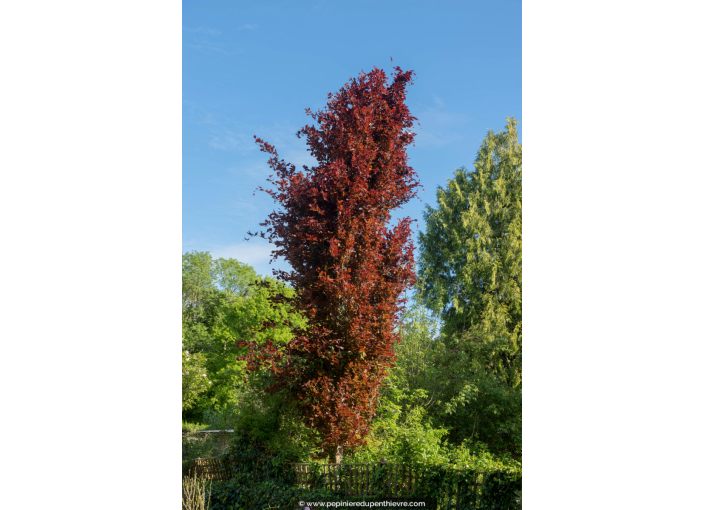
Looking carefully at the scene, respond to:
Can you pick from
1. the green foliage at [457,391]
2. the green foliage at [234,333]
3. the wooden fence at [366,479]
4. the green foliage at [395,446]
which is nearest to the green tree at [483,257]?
the green foliage at [457,391]

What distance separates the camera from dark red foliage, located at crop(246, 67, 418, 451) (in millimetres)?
5086

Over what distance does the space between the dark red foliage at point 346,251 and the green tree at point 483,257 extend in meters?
6.35

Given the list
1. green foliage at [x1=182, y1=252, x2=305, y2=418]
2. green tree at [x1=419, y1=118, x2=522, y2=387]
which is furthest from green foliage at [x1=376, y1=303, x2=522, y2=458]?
green foliage at [x1=182, y1=252, x2=305, y2=418]

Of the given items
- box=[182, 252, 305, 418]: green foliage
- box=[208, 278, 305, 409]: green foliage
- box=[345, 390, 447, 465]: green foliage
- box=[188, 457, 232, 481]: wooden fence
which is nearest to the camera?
box=[345, 390, 447, 465]: green foliage

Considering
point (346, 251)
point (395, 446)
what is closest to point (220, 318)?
point (395, 446)

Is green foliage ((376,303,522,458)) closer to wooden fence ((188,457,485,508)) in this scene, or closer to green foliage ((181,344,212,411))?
wooden fence ((188,457,485,508))

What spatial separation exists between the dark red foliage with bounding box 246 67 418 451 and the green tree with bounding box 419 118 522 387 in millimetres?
6354

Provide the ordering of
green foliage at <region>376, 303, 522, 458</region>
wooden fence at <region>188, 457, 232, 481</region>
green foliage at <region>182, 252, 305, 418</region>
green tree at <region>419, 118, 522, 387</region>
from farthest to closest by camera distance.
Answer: green foliage at <region>182, 252, 305, 418</region> < green tree at <region>419, 118, 522, 387</region> < green foliage at <region>376, 303, 522, 458</region> < wooden fence at <region>188, 457, 232, 481</region>

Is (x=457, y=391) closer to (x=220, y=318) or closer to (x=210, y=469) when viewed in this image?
(x=210, y=469)

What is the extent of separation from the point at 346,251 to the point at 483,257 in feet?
28.4
